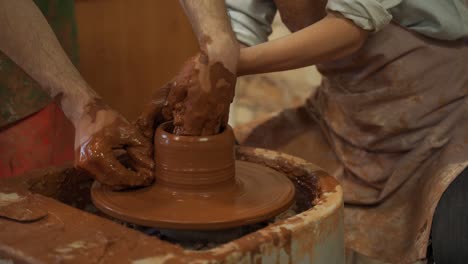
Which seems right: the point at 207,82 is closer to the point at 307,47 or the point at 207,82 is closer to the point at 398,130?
the point at 307,47

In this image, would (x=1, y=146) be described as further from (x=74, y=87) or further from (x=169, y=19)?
(x=169, y=19)

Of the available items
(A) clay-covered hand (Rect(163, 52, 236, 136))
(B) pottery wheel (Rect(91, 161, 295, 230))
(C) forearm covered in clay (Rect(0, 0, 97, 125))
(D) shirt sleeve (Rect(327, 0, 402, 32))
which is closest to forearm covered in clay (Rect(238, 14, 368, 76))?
(D) shirt sleeve (Rect(327, 0, 402, 32))

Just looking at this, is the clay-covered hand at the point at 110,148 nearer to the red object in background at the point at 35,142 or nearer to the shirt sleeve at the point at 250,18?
the red object in background at the point at 35,142

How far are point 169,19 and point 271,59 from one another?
1864 mm

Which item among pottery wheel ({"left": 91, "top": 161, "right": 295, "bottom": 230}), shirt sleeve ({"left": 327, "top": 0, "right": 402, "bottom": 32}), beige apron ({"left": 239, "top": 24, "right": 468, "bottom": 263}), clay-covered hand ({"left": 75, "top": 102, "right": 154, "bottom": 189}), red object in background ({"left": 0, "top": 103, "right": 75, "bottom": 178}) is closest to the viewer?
pottery wheel ({"left": 91, "top": 161, "right": 295, "bottom": 230})

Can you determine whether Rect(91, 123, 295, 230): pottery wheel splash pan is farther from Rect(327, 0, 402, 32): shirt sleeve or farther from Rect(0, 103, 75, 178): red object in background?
Rect(0, 103, 75, 178): red object in background

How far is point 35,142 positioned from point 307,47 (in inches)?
37.1

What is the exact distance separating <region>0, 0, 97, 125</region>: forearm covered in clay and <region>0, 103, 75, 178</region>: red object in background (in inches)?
14.4

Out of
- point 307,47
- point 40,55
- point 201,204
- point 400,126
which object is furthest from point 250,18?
point 201,204

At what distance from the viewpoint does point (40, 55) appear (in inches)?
65.4

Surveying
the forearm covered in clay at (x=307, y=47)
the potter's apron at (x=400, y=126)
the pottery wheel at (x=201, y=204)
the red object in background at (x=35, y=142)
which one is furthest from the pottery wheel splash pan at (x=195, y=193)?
the red object in background at (x=35, y=142)

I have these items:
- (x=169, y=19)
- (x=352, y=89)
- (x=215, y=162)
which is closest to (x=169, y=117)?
(x=215, y=162)

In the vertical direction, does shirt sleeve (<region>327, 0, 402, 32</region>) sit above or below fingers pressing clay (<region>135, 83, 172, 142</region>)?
above

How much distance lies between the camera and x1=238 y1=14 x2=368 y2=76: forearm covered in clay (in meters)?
1.66
